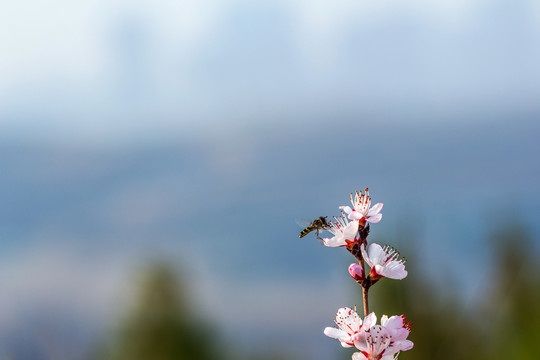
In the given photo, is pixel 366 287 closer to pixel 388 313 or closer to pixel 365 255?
pixel 365 255

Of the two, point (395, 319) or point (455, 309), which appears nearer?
point (395, 319)

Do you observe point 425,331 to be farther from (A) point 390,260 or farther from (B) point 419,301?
(A) point 390,260

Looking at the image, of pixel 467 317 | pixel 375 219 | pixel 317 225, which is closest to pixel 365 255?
pixel 375 219

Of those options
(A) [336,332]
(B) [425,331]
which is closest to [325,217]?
(A) [336,332]

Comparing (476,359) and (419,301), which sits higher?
(419,301)

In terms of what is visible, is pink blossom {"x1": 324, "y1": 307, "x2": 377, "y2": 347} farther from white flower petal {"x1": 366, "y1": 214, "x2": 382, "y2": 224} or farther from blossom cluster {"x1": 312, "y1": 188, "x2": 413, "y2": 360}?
white flower petal {"x1": 366, "y1": 214, "x2": 382, "y2": 224}

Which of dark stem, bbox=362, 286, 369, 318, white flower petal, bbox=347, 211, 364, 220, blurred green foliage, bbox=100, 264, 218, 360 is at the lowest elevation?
dark stem, bbox=362, 286, 369, 318

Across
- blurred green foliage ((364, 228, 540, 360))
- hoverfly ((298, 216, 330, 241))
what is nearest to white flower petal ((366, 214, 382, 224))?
hoverfly ((298, 216, 330, 241))

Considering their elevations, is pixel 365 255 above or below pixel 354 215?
below
